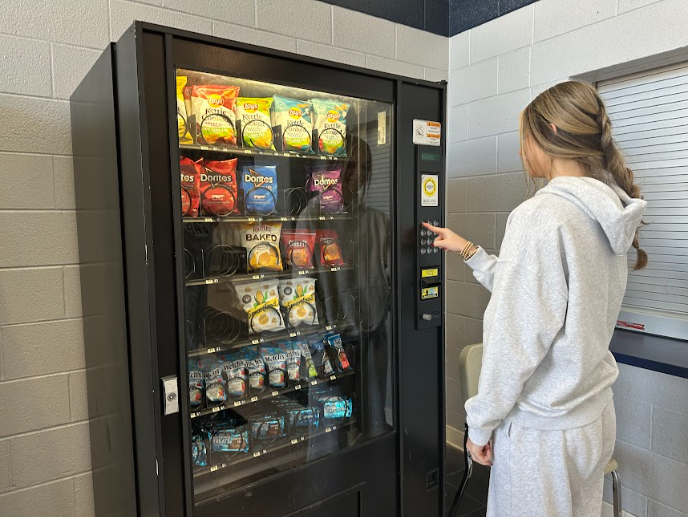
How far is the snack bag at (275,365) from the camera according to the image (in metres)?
1.88

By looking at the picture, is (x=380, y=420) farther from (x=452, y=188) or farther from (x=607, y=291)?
(x=452, y=188)

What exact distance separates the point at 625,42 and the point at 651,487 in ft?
6.55

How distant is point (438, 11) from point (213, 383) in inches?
98.7

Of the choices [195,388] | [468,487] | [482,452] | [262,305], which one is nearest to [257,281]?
[262,305]

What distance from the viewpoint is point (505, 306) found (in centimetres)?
135

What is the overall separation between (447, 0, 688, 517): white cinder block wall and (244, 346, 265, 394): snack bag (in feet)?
5.12

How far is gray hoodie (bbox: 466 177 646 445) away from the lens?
4.33 ft

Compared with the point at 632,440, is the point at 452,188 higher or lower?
higher

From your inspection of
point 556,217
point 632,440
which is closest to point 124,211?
point 556,217

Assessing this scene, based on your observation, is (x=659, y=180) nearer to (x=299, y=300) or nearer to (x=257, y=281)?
(x=299, y=300)

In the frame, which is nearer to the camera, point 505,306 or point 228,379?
point 505,306

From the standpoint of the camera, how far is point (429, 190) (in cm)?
194

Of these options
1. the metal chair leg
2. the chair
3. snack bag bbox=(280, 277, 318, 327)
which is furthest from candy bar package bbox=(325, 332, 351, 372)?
the metal chair leg

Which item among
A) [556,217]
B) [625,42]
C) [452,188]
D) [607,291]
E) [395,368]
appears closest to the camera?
[556,217]
